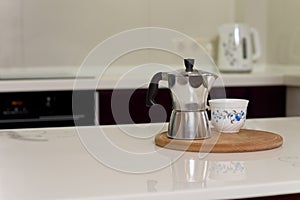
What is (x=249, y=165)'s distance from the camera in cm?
87

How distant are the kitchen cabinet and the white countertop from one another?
3 cm

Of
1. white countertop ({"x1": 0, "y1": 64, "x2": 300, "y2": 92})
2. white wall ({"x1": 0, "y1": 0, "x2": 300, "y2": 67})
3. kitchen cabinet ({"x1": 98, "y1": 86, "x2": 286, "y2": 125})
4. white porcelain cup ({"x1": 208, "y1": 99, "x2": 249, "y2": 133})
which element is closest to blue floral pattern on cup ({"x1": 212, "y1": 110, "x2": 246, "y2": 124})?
white porcelain cup ({"x1": 208, "y1": 99, "x2": 249, "y2": 133})

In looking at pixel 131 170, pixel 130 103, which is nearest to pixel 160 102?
pixel 130 103

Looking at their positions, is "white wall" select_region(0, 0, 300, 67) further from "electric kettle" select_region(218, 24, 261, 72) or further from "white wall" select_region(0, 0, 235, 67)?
"electric kettle" select_region(218, 24, 261, 72)

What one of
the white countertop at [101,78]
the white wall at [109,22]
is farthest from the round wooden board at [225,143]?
the white wall at [109,22]

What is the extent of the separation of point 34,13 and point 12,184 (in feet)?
6.18

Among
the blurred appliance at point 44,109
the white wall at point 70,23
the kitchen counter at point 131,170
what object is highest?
the white wall at point 70,23

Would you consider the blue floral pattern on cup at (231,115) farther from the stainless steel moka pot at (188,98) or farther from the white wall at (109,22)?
the white wall at (109,22)

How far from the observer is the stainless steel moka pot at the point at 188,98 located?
101 centimetres

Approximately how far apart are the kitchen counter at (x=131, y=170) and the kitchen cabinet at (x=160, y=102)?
0.61 meters

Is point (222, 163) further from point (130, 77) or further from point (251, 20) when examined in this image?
point (251, 20)

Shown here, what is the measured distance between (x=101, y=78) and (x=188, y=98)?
1.27m

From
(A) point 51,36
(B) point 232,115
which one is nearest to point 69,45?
(A) point 51,36

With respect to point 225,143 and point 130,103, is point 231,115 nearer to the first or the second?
point 225,143
